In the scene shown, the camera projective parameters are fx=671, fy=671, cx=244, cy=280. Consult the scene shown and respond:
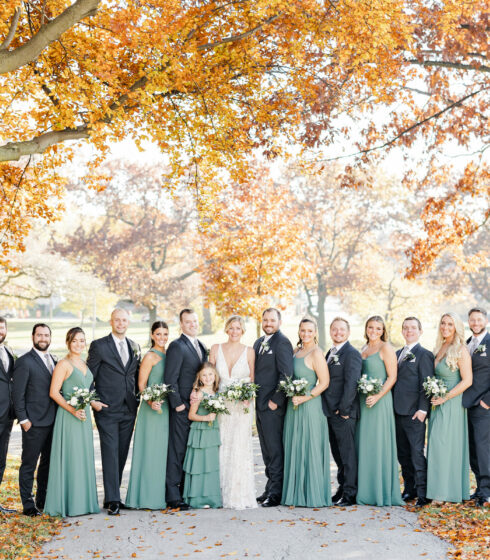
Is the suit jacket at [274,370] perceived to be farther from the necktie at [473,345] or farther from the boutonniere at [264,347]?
the necktie at [473,345]

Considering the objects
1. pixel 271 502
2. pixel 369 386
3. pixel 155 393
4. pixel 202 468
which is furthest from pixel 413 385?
pixel 155 393

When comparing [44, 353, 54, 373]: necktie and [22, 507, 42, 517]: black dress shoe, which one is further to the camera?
[44, 353, 54, 373]: necktie

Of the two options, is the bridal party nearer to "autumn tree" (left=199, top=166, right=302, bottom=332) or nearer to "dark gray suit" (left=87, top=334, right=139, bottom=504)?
"dark gray suit" (left=87, top=334, right=139, bottom=504)

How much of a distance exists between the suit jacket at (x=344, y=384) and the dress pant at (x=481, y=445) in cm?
151

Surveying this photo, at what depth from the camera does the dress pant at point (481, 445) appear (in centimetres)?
837

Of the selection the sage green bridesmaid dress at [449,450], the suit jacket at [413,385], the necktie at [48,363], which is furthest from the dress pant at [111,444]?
the sage green bridesmaid dress at [449,450]

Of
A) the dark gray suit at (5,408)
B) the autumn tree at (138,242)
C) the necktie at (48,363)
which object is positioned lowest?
the dark gray suit at (5,408)

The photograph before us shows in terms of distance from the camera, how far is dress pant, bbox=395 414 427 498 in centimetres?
834

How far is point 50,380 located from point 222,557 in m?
3.04

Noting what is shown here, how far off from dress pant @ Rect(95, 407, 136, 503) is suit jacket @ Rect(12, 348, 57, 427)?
60cm

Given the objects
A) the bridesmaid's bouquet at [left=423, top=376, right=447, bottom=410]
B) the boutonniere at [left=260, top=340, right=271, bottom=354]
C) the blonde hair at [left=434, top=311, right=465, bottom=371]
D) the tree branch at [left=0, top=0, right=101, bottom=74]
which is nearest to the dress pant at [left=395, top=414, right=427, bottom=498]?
the bridesmaid's bouquet at [left=423, top=376, right=447, bottom=410]

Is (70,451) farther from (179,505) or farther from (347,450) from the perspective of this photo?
(347,450)

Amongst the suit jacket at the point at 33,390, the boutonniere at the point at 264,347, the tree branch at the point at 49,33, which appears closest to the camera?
the tree branch at the point at 49,33

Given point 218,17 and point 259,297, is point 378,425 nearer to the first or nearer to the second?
point 218,17
